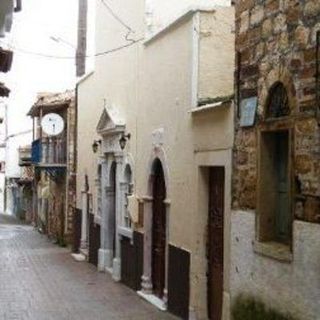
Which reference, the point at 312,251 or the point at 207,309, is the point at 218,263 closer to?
the point at 207,309

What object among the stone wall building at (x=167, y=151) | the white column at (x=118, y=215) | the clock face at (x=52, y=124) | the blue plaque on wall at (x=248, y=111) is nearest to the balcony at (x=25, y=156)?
the clock face at (x=52, y=124)

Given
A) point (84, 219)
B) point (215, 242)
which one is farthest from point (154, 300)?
point (84, 219)

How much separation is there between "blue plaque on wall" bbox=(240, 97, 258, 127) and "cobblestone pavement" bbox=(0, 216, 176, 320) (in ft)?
13.7

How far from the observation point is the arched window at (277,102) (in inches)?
299

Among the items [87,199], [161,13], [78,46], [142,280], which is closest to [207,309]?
[142,280]

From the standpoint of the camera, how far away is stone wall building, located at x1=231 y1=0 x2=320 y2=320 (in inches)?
272

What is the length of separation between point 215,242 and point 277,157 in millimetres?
2566

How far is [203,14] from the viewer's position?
1090cm

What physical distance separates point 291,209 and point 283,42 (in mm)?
1686

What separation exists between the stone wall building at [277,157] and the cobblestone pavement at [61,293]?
367cm

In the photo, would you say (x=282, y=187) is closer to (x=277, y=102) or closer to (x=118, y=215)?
(x=277, y=102)

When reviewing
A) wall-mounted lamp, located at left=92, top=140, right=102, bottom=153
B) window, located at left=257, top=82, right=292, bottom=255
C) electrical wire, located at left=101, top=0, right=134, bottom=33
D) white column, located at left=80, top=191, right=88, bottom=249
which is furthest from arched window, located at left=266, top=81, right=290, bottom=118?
white column, located at left=80, top=191, right=88, bottom=249

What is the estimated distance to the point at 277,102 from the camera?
780 cm

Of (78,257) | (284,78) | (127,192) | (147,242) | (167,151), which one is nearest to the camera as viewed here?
(284,78)
